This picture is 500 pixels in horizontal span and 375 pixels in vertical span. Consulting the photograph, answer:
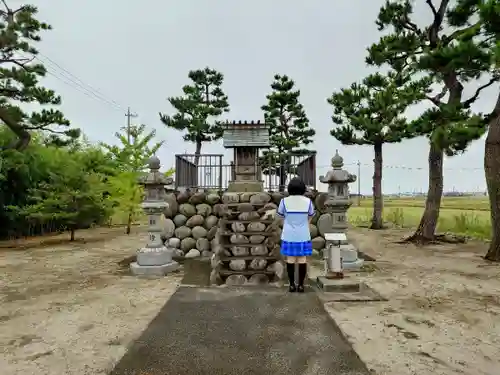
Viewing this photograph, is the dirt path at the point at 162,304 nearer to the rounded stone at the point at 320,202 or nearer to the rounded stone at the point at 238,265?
the rounded stone at the point at 238,265

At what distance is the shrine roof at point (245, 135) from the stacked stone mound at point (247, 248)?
2.69 meters

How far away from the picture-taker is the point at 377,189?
17328 mm

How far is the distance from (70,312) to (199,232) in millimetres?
4579

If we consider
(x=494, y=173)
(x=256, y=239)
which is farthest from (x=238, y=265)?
(x=494, y=173)

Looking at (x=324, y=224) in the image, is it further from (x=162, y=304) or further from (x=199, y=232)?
(x=162, y=304)

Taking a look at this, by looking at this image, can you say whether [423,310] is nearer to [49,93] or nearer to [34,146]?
[49,93]

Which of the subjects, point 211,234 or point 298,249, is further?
point 211,234

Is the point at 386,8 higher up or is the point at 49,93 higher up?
the point at 386,8

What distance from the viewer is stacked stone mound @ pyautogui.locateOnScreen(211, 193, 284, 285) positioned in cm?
612

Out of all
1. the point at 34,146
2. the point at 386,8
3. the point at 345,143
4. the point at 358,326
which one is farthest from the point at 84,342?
the point at 345,143

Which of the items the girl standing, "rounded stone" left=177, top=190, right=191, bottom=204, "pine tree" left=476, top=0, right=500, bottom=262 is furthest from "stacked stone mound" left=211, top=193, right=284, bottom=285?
"pine tree" left=476, top=0, right=500, bottom=262

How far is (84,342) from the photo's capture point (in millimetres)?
3586

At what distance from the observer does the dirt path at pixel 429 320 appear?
3.12 meters

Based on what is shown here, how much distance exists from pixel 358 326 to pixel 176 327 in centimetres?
215
